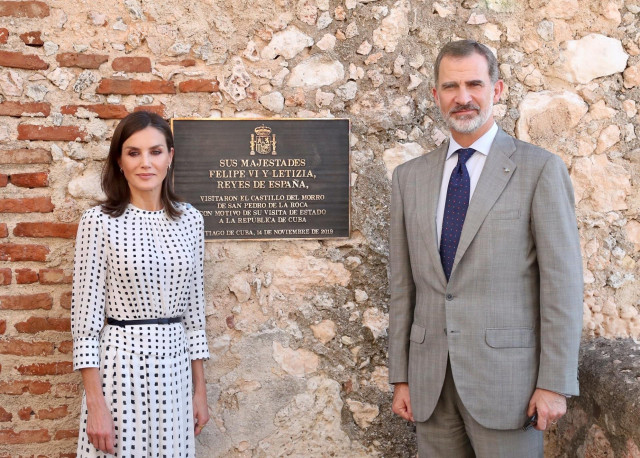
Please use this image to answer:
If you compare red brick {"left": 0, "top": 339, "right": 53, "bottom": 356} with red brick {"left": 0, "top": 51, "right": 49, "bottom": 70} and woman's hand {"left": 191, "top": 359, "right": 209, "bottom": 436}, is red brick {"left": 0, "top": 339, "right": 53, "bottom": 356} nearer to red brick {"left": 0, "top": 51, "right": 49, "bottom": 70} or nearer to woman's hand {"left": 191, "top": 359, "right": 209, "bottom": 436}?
woman's hand {"left": 191, "top": 359, "right": 209, "bottom": 436}

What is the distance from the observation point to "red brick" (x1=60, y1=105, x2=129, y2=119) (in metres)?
2.88

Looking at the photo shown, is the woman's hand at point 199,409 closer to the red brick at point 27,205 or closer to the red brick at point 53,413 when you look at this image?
the red brick at point 53,413

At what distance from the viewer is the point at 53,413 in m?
2.88

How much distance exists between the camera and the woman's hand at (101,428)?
218 cm

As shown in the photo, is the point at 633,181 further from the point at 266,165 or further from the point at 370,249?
the point at 266,165

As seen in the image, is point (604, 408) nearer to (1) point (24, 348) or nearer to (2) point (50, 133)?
(1) point (24, 348)

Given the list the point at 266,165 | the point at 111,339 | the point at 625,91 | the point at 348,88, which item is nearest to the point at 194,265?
the point at 111,339

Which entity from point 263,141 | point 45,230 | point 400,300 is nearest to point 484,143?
point 400,300

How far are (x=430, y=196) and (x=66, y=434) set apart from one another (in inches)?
76.8

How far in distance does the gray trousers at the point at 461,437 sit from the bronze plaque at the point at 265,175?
3.23ft

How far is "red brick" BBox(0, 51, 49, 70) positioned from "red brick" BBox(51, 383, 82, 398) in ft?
4.69

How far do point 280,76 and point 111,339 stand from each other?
143 centimetres

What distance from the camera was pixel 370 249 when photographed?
3049 millimetres

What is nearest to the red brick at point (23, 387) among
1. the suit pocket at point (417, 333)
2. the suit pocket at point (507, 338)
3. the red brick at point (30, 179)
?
the red brick at point (30, 179)
